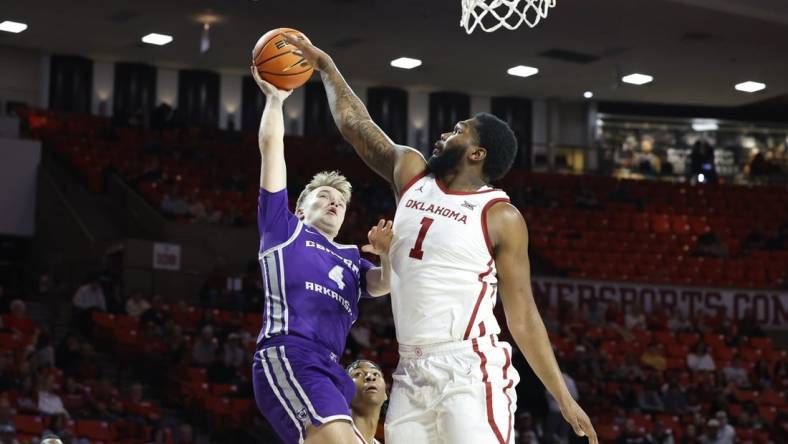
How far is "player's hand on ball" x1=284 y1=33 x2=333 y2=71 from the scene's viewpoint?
5438mm

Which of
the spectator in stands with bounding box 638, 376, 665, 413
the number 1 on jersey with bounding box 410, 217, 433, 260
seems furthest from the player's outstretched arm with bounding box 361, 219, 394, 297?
the spectator in stands with bounding box 638, 376, 665, 413

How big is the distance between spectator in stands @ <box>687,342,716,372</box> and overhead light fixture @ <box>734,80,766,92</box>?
35.0 feet

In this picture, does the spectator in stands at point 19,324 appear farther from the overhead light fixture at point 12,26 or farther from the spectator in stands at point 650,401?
the overhead light fixture at point 12,26

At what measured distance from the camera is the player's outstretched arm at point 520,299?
468 cm

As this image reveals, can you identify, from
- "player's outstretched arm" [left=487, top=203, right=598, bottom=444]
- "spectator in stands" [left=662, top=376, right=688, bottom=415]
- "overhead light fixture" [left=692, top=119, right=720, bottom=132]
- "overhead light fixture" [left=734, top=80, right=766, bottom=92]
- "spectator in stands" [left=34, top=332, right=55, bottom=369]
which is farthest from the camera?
"overhead light fixture" [left=692, top=119, right=720, bottom=132]

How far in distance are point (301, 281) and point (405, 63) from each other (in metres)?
21.4

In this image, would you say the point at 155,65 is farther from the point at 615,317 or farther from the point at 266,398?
the point at 266,398

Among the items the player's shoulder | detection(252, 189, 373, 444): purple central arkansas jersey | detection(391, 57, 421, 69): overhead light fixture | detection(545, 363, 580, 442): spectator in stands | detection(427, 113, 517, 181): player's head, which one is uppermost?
detection(391, 57, 421, 69): overhead light fixture

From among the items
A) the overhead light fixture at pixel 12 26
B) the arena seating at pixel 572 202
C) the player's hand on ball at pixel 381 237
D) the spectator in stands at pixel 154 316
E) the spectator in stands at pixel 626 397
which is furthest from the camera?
the overhead light fixture at pixel 12 26

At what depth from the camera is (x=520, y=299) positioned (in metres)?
4.75

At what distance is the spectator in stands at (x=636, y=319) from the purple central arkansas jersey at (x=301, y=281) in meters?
14.7

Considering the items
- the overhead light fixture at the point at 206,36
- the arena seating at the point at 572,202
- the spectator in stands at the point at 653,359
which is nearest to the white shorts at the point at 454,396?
the spectator in stands at the point at 653,359

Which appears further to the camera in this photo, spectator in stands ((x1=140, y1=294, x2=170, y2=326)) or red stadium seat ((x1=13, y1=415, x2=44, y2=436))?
spectator in stands ((x1=140, y1=294, x2=170, y2=326))

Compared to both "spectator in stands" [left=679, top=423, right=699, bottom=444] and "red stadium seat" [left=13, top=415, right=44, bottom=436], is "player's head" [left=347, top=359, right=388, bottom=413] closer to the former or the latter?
"red stadium seat" [left=13, top=415, right=44, bottom=436]
